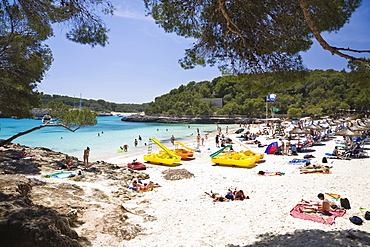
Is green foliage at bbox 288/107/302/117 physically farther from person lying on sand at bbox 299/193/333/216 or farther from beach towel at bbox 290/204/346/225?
beach towel at bbox 290/204/346/225

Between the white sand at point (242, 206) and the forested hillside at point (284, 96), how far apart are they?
3.12 meters

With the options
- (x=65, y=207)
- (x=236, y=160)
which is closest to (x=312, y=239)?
(x=65, y=207)

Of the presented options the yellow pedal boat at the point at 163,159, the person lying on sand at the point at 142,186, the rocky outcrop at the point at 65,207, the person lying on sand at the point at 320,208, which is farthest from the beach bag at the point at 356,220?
the yellow pedal boat at the point at 163,159

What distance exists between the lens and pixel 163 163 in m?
14.1

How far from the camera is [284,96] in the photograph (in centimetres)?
6962

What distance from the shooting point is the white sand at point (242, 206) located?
5031mm

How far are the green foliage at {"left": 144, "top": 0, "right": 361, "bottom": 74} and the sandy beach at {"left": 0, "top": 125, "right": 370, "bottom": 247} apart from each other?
141 inches

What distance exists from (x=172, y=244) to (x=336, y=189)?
588 cm

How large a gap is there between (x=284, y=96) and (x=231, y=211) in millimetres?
69215

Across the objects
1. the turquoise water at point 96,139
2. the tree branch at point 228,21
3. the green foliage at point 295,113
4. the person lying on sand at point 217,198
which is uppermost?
the tree branch at point 228,21

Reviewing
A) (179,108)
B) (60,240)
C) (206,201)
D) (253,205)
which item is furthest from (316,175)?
(179,108)

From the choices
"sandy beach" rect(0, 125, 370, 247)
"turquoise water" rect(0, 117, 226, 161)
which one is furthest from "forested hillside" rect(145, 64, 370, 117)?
"turquoise water" rect(0, 117, 226, 161)

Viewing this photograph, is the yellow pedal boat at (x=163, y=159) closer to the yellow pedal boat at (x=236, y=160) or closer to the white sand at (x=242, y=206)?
the white sand at (x=242, y=206)

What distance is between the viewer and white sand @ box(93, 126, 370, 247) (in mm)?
5031
